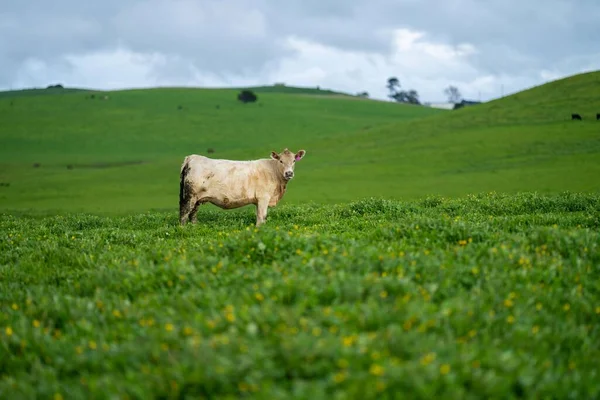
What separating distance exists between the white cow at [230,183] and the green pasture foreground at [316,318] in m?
5.68

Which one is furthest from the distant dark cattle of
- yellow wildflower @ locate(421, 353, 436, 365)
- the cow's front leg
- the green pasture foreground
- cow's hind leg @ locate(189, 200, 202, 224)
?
yellow wildflower @ locate(421, 353, 436, 365)

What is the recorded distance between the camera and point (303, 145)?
254 feet

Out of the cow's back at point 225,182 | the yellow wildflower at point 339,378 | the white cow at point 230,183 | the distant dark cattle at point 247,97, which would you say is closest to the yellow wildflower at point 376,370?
the yellow wildflower at point 339,378

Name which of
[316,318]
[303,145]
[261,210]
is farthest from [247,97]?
[316,318]

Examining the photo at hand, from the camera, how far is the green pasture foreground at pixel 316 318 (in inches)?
249

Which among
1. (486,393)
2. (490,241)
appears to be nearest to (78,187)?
(490,241)

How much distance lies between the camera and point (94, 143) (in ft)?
309

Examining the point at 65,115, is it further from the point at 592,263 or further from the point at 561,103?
the point at 592,263

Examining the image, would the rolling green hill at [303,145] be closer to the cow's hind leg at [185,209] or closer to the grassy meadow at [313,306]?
the cow's hind leg at [185,209]

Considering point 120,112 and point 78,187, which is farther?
point 120,112

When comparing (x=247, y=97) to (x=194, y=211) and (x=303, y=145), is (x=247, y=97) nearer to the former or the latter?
(x=303, y=145)

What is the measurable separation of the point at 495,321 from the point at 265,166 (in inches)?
468

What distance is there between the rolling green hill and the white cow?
22.8 meters

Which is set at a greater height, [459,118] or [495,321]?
[459,118]
